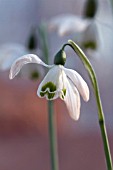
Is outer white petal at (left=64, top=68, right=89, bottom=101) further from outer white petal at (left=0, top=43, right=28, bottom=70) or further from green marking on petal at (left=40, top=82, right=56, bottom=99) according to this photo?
outer white petal at (left=0, top=43, right=28, bottom=70)

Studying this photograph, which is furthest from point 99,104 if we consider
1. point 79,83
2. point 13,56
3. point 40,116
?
point 40,116

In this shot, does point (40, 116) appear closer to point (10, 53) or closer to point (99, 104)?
point (10, 53)

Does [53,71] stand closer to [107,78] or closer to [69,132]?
[69,132]

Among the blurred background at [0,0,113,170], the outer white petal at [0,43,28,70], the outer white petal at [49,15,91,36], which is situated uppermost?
the blurred background at [0,0,113,170]

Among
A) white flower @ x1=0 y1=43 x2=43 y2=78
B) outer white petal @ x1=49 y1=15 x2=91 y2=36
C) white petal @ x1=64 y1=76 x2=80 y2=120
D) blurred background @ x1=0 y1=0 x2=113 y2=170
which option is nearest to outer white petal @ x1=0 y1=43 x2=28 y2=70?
white flower @ x1=0 y1=43 x2=43 y2=78

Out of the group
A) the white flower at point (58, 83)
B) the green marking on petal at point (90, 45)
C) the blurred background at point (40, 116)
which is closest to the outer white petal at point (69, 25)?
the green marking on petal at point (90, 45)

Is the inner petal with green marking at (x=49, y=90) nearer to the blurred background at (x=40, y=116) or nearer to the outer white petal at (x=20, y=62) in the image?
the outer white petal at (x=20, y=62)
